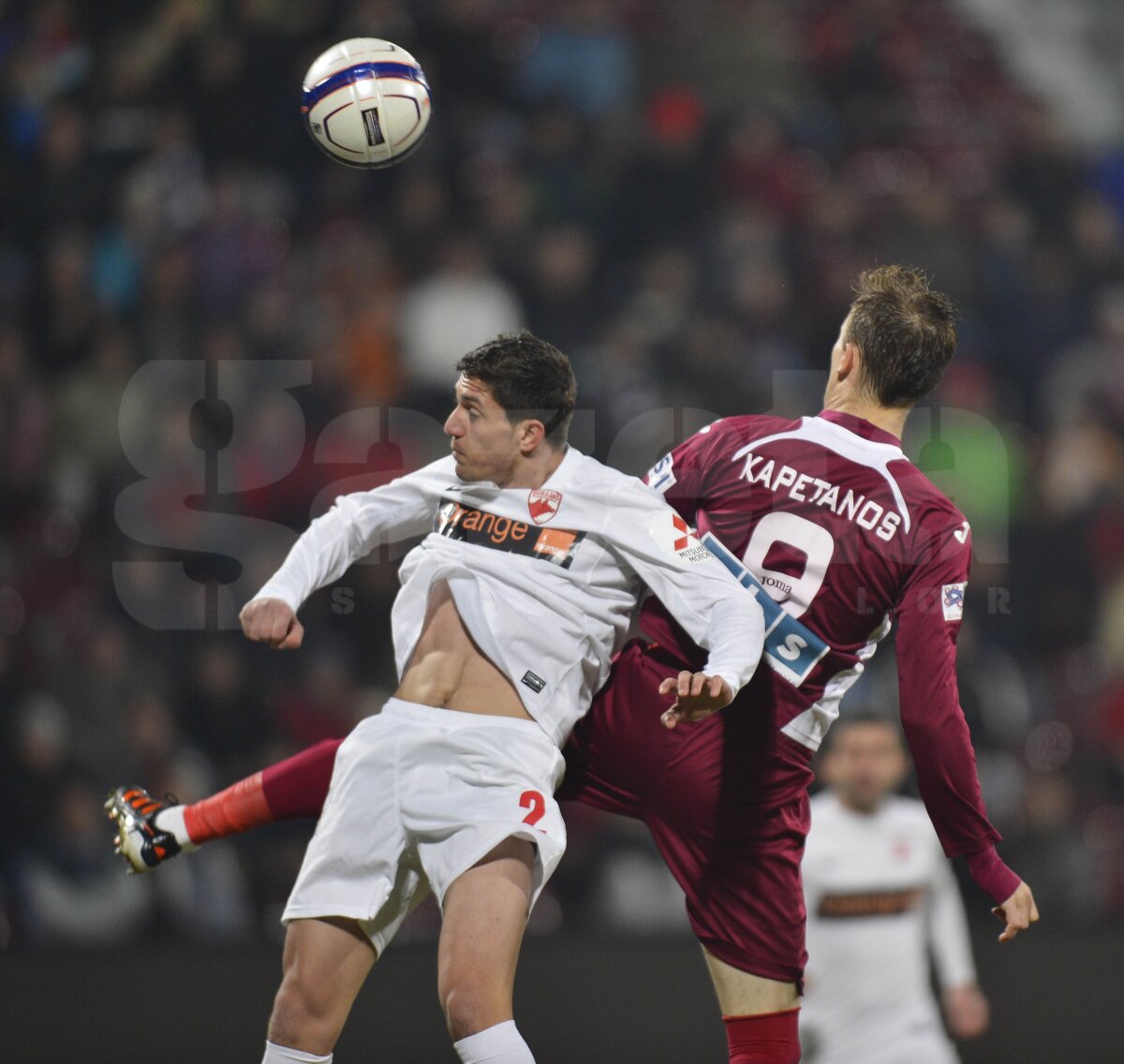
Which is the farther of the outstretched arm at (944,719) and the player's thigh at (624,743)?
the player's thigh at (624,743)

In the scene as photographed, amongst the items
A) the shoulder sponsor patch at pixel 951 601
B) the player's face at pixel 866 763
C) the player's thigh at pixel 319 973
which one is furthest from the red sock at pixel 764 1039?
the player's face at pixel 866 763

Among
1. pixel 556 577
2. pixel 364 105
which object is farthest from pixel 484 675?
pixel 364 105

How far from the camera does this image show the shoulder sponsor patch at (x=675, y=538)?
3.52 metres

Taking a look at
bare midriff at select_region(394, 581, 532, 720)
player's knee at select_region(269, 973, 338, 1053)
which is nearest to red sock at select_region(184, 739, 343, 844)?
bare midriff at select_region(394, 581, 532, 720)

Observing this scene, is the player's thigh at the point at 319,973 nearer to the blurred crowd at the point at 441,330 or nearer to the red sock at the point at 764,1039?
the red sock at the point at 764,1039

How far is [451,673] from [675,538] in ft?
2.04

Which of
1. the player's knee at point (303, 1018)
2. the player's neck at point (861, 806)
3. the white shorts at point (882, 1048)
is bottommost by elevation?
the white shorts at point (882, 1048)

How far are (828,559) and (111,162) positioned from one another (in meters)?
5.22

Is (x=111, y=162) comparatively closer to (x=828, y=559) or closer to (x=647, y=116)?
(x=647, y=116)

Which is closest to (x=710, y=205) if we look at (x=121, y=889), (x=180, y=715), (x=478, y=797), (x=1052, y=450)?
(x=1052, y=450)

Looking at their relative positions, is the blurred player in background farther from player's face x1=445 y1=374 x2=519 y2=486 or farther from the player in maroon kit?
player's face x1=445 y1=374 x2=519 y2=486

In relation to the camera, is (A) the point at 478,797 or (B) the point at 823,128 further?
(B) the point at 823,128

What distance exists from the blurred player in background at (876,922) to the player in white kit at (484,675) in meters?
2.16

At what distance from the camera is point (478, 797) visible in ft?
11.1
